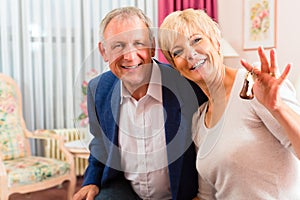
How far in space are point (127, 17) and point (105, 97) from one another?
26 centimetres

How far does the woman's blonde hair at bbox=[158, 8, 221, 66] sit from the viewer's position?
3.20ft

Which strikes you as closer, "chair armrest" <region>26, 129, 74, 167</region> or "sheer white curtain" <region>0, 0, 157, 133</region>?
"chair armrest" <region>26, 129, 74, 167</region>

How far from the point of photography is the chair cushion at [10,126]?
2.60 meters

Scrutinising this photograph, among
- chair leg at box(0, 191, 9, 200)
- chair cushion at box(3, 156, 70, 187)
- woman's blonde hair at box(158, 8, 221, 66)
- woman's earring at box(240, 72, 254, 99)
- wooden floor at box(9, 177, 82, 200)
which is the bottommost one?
wooden floor at box(9, 177, 82, 200)

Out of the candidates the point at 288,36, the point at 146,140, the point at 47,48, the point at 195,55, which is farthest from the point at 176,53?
the point at 47,48

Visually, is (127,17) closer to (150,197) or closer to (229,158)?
(229,158)

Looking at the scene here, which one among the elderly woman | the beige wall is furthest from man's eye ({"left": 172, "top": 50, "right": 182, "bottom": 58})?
the beige wall

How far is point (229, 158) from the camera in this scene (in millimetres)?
973

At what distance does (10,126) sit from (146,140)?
188 centimetres

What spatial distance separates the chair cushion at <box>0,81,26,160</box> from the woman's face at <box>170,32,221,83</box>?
1.98 metres

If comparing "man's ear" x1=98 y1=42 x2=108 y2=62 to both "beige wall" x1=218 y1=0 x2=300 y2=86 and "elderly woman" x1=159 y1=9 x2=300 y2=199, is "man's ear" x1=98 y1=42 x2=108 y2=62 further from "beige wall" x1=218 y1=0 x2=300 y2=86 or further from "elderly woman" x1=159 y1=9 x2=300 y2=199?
"beige wall" x1=218 y1=0 x2=300 y2=86

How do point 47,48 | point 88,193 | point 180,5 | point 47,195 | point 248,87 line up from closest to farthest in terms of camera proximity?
point 248,87 < point 88,193 < point 47,195 < point 47,48 < point 180,5

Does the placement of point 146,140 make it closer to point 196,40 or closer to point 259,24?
point 196,40

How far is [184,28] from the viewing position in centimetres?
97
